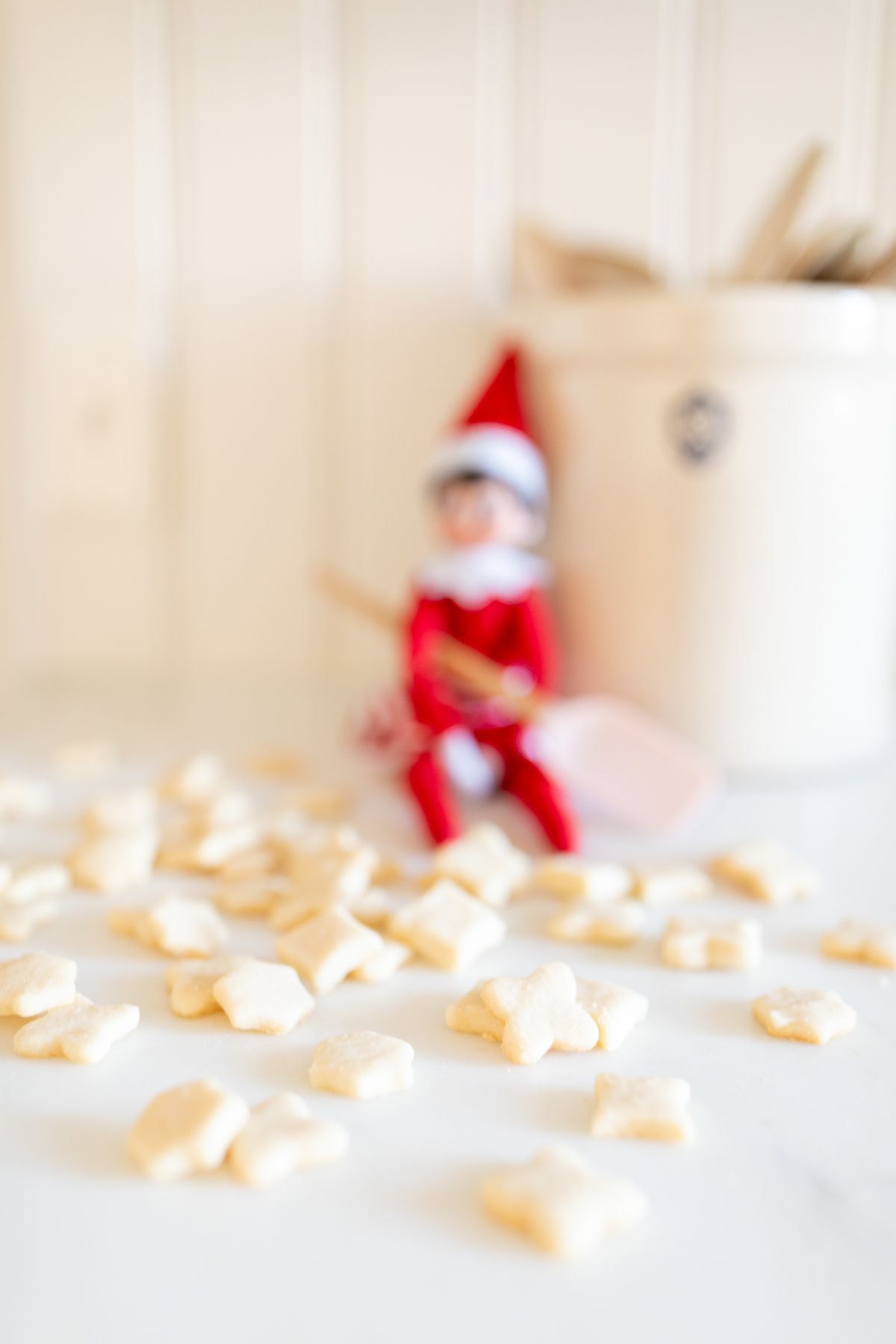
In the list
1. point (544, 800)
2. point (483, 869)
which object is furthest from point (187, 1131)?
point (544, 800)

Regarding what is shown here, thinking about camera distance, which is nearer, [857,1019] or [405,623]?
[857,1019]

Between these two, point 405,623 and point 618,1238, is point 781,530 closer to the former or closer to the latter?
point 405,623

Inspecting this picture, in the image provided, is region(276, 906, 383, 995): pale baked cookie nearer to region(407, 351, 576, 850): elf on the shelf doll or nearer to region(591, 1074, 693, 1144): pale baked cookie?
region(591, 1074, 693, 1144): pale baked cookie

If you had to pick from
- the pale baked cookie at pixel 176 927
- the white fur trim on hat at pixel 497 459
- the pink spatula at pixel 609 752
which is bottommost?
the pale baked cookie at pixel 176 927

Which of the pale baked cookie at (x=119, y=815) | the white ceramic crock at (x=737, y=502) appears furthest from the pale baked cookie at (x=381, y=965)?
the white ceramic crock at (x=737, y=502)

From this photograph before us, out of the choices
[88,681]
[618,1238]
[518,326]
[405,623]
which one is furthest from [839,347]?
[88,681]

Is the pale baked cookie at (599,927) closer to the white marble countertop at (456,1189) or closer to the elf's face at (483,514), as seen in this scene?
the white marble countertop at (456,1189)
